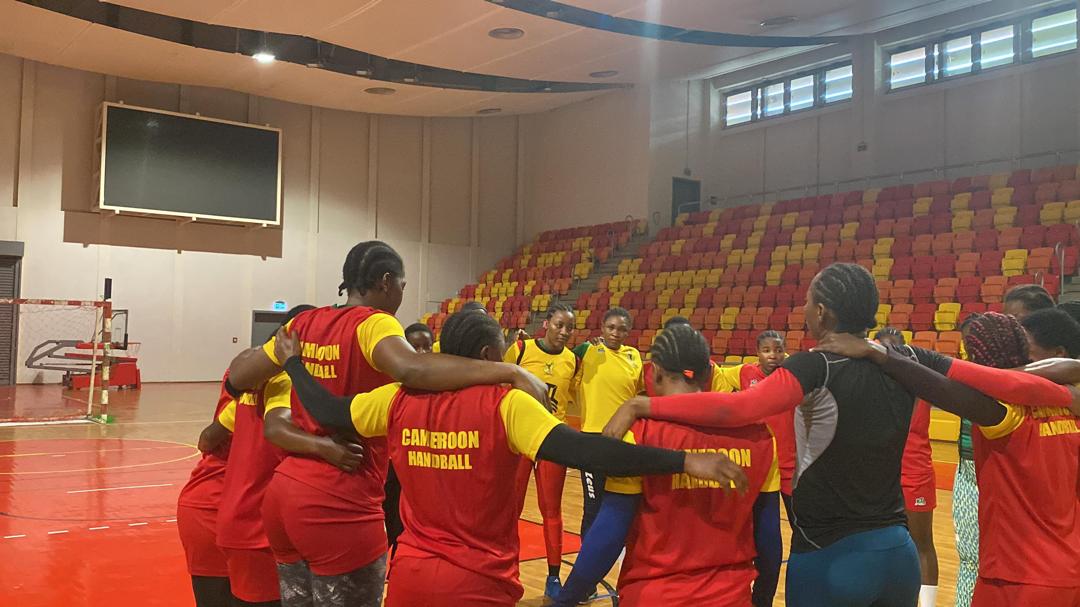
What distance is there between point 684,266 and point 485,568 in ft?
57.4

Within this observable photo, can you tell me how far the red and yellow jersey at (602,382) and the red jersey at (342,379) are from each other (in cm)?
297

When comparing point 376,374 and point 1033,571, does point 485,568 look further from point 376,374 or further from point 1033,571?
point 1033,571

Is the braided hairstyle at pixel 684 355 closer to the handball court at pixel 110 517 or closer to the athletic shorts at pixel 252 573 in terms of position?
the handball court at pixel 110 517

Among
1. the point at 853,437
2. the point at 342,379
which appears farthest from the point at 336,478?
the point at 853,437

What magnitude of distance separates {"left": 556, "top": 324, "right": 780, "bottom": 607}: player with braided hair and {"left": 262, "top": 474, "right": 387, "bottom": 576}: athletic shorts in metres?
0.82

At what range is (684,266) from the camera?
19.5 m

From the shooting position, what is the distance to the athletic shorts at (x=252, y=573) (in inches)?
120

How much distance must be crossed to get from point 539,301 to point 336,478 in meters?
18.4

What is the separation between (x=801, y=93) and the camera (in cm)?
2128

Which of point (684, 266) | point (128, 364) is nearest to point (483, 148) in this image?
point (684, 266)

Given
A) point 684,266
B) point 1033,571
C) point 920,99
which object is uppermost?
point 920,99

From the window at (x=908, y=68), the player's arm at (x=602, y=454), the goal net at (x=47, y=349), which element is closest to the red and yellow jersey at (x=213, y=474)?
the player's arm at (x=602, y=454)

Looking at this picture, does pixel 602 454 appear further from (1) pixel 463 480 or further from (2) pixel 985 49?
(2) pixel 985 49

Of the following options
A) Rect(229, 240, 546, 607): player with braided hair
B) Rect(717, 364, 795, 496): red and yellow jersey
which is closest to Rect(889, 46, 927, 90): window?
Rect(717, 364, 795, 496): red and yellow jersey
